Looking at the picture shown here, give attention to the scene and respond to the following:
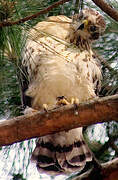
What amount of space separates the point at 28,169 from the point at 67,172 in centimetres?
44

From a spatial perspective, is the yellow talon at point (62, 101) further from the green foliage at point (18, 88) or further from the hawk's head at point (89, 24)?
the hawk's head at point (89, 24)

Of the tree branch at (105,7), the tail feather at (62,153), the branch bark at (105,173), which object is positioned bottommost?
the tail feather at (62,153)

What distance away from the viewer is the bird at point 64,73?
2381 mm

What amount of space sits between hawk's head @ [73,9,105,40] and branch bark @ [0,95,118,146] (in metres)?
0.81

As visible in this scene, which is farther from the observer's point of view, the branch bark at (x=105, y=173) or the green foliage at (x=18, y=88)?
the branch bark at (x=105, y=173)

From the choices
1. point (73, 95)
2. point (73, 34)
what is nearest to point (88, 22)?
point (73, 34)

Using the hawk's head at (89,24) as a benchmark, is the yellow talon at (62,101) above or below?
below

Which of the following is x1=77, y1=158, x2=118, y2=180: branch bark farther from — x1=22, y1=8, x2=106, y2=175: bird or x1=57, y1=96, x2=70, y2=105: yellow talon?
x1=57, y1=96, x2=70, y2=105: yellow talon

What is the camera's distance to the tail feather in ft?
7.75

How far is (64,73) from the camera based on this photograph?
94.0 inches

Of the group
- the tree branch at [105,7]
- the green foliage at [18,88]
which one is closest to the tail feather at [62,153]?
the green foliage at [18,88]

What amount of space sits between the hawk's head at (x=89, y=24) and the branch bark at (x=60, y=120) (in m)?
0.81

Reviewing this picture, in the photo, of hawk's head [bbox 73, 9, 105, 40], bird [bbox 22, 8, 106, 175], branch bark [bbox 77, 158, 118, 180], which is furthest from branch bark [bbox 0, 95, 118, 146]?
hawk's head [bbox 73, 9, 105, 40]

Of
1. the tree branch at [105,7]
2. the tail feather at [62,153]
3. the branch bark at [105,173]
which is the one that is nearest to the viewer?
the tree branch at [105,7]
